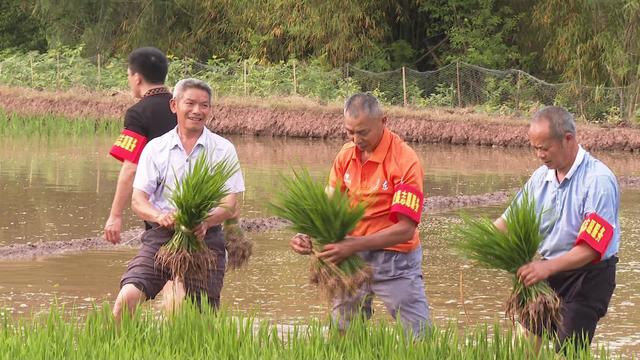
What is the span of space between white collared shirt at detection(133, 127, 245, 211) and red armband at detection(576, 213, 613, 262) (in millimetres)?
1786

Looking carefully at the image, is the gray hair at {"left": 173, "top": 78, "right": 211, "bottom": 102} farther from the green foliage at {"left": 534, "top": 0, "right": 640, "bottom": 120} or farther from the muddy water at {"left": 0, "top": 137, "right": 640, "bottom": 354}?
the green foliage at {"left": 534, "top": 0, "right": 640, "bottom": 120}

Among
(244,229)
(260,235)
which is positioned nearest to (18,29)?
(244,229)

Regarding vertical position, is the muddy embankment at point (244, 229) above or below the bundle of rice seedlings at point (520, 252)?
below

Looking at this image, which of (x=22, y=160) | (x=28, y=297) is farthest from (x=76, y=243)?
(x=22, y=160)

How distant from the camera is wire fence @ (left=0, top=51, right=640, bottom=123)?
26859 mm

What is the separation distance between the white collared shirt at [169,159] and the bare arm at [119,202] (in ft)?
0.70

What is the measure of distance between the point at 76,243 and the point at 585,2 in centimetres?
1916

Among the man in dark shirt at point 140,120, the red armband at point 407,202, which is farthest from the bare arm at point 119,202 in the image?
the red armband at point 407,202

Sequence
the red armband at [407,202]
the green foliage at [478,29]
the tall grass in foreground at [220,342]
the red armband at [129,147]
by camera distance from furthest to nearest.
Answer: the green foliage at [478,29] < the red armband at [129,147] < the red armband at [407,202] < the tall grass in foreground at [220,342]

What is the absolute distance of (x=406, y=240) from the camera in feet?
20.8

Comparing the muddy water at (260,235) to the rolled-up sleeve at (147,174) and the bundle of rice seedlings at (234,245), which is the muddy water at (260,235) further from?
the rolled-up sleeve at (147,174)

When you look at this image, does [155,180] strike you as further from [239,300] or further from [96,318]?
[239,300]

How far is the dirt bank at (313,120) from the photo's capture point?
24.2 m

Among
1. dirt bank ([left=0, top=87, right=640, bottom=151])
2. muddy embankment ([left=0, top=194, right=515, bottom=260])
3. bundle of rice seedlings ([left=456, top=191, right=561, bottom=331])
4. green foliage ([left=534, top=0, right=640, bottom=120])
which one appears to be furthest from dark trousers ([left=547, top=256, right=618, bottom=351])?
green foliage ([left=534, top=0, right=640, bottom=120])
